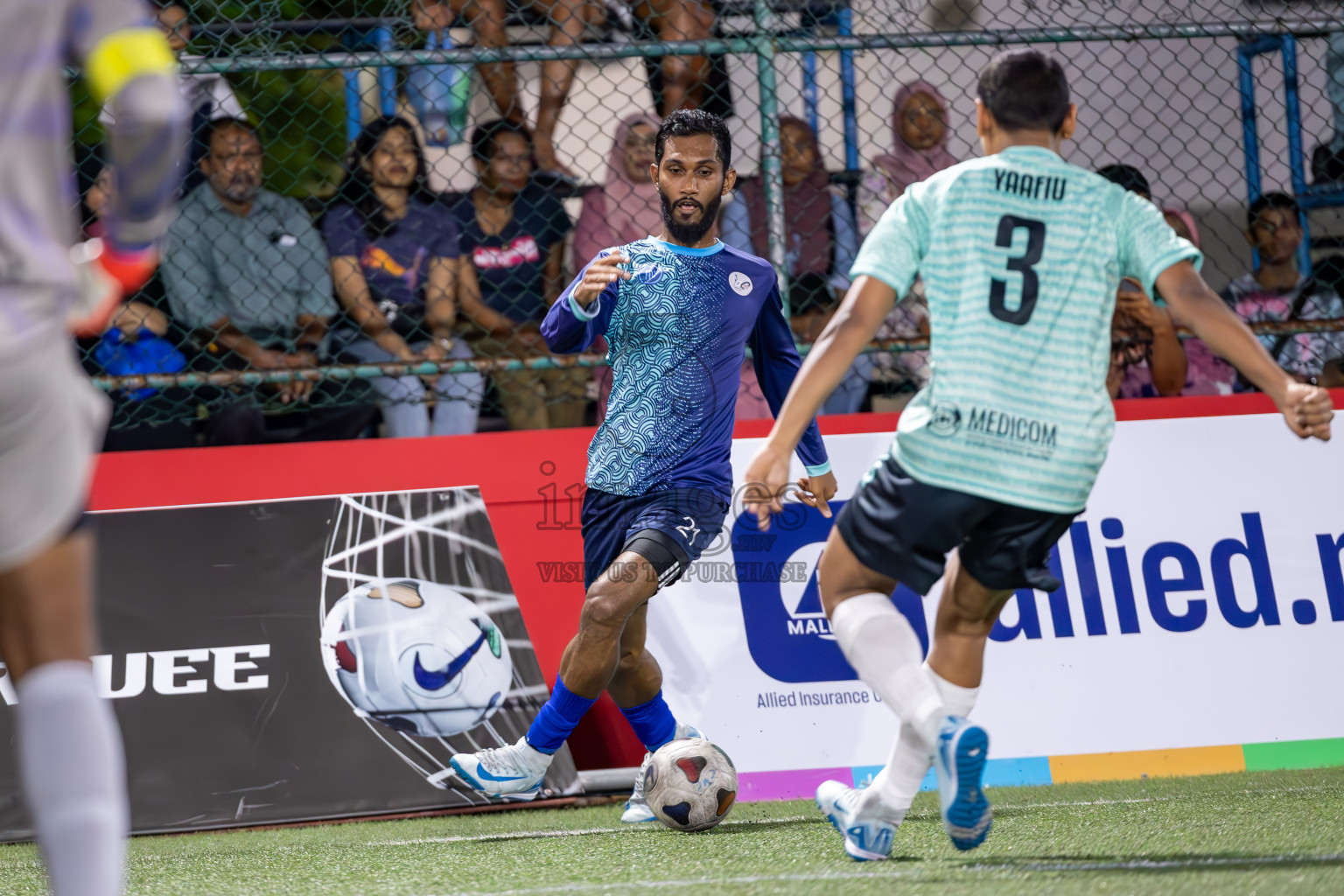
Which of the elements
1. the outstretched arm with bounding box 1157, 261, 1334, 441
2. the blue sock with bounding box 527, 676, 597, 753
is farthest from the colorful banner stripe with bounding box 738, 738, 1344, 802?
the outstretched arm with bounding box 1157, 261, 1334, 441

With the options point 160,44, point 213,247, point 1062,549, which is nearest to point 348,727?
point 213,247

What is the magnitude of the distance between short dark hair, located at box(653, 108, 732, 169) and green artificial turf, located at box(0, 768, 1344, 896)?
7.16ft

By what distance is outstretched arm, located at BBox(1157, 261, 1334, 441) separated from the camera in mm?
2672

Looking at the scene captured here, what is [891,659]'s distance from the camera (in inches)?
114

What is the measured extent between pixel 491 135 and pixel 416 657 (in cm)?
260

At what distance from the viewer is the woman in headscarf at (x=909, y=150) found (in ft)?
21.0

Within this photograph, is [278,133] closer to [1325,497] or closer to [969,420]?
[969,420]

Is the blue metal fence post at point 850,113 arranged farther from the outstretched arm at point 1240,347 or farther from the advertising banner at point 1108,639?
the outstretched arm at point 1240,347

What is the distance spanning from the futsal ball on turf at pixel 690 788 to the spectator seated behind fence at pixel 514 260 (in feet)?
7.06

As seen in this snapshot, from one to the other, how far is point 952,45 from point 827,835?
3.39m

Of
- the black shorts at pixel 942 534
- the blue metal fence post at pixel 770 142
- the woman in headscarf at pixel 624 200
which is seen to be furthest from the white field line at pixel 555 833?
the woman in headscarf at pixel 624 200

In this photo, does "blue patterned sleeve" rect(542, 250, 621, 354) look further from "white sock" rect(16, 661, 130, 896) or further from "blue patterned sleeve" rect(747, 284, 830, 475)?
"white sock" rect(16, 661, 130, 896)

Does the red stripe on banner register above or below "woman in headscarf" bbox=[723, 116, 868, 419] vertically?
below

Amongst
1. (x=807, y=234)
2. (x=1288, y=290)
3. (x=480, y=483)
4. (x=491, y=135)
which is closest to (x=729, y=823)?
(x=480, y=483)
